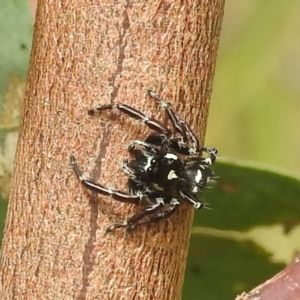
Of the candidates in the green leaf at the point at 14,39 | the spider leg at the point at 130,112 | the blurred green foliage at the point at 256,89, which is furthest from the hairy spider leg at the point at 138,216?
the blurred green foliage at the point at 256,89

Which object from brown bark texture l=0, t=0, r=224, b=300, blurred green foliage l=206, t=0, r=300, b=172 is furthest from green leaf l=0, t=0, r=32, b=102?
blurred green foliage l=206, t=0, r=300, b=172

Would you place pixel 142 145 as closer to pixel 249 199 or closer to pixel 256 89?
pixel 249 199

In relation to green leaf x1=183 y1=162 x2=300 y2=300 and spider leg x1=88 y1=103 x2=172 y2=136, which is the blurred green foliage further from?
spider leg x1=88 y1=103 x2=172 y2=136

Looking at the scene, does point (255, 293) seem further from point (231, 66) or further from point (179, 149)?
point (231, 66)

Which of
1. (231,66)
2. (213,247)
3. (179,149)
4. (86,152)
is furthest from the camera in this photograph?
(231,66)

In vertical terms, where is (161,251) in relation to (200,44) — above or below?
below

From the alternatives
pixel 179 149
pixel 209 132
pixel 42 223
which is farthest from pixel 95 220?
pixel 209 132

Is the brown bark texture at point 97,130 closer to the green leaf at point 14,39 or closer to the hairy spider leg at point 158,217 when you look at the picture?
the hairy spider leg at point 158,217

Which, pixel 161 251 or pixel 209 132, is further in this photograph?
pixel 209 132

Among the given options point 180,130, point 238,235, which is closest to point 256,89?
point 238,235
